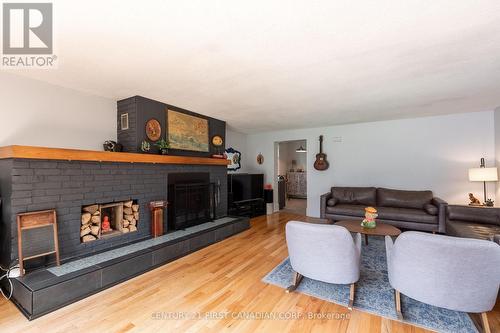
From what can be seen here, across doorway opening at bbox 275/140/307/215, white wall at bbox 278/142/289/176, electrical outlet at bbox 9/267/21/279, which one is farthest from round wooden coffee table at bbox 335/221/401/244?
white wall at bbox 278/142/289/176

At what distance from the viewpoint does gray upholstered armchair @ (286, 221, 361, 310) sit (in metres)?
1.91

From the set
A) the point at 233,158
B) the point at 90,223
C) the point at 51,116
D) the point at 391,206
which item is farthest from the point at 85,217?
the point at 391,206

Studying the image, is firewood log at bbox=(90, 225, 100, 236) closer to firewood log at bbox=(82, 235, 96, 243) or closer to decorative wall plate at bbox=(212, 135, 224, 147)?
firewood log at bbox=(82, 235, 96, 243)

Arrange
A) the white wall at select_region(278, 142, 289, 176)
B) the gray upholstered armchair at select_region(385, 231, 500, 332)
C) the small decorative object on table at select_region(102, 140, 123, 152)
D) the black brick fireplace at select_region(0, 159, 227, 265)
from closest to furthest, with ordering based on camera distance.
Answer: the gray upholstered armchair at select_region(385, 231, 500, 332) → the black brick fireplace at select_region(0, 159, 227, 265) → the small decorative object on table at select_region(102, 140, 123, 152) → the white wall at select_region(278, 142, 289, 176)

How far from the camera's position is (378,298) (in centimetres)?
212

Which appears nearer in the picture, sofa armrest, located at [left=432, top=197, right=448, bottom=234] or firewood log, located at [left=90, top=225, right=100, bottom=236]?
firewood log, located at [left=90, top=225, right=100, bottom=236]

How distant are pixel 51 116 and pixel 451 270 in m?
4.52

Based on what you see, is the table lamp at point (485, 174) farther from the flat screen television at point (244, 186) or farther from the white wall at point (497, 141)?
the flat screen television at point (244, 186)

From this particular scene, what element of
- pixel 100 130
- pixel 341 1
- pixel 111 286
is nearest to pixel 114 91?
pixel 100 130

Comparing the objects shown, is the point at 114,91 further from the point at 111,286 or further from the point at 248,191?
the point at 248,191

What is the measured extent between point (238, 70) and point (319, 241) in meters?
1.99

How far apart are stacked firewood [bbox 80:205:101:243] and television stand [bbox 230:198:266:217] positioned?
290cm

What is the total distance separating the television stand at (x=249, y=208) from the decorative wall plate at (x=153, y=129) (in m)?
2.51

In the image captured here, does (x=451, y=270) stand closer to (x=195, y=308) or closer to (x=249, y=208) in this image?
(x=195, y=308)
